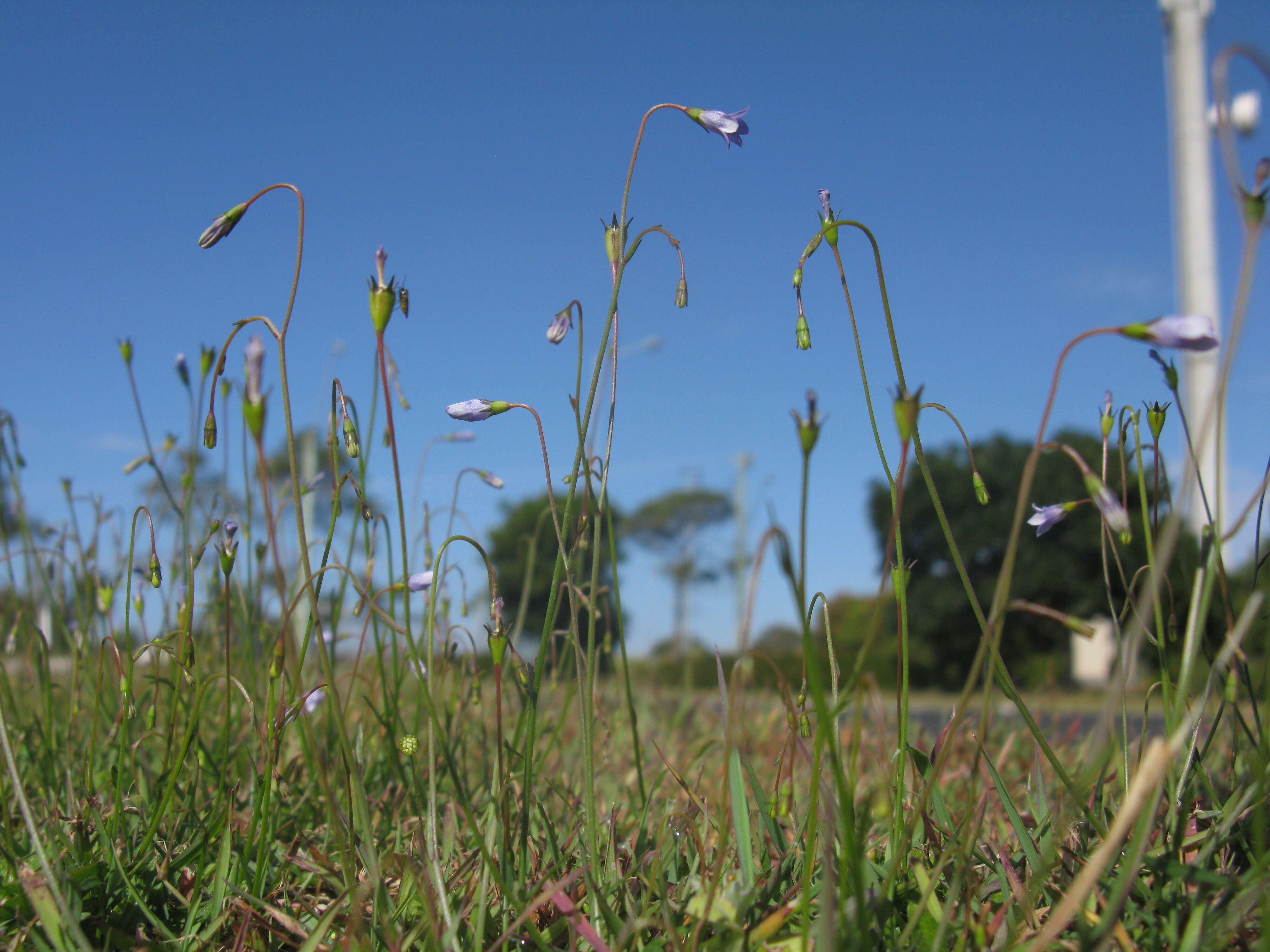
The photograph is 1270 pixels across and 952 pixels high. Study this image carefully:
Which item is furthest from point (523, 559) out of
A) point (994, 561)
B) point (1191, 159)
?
point (1191, 159)

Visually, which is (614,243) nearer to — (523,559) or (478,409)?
(478,409)

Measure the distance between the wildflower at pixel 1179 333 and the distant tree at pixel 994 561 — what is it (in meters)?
16.5

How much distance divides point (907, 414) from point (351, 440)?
29.0 inches

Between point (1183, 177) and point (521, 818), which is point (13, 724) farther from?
point (1183, 177)

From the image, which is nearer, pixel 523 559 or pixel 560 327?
pixel 560 327

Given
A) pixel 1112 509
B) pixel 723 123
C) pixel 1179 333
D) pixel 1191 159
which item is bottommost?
pixel 1112 509

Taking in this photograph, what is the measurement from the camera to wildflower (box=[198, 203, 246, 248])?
4.20 feet

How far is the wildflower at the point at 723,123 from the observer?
1336 mm

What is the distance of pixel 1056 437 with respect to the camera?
17531 millimetres

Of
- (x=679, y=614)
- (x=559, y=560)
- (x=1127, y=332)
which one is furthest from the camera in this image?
(x=679, y=614)

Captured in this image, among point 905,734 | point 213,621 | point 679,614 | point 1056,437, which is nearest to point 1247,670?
point 905,734

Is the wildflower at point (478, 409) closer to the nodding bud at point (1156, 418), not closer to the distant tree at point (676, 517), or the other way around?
the nodding bud at point (1156, 418)

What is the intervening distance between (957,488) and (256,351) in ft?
65.7

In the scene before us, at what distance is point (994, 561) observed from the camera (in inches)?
739
